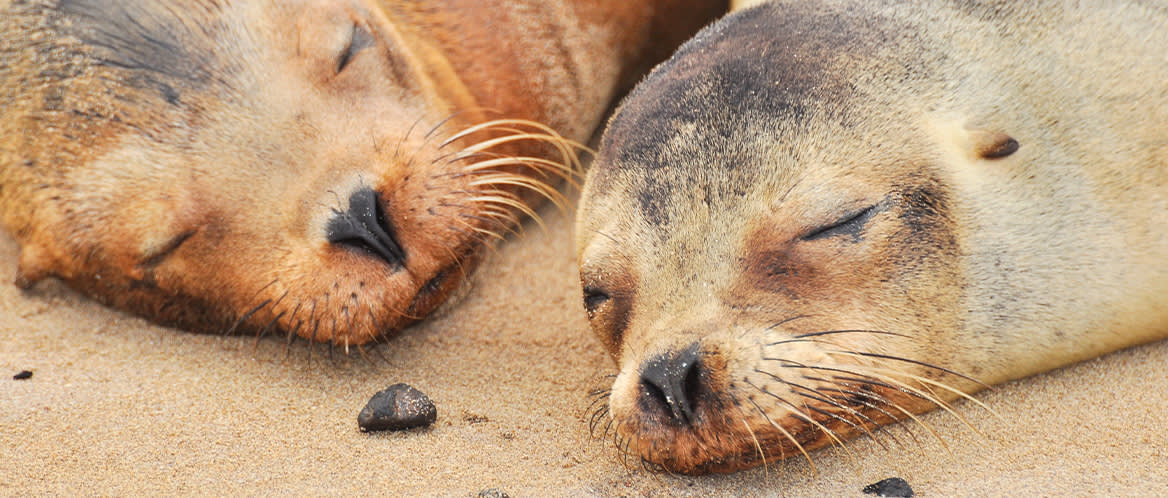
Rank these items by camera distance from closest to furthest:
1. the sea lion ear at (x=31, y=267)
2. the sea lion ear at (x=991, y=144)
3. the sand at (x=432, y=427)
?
the sand at (x=432, y=427) < the sea lion ear at (x=991, y=144) < the sea lion ear at (x=31, y=267)

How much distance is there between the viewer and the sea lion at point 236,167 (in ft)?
11.5

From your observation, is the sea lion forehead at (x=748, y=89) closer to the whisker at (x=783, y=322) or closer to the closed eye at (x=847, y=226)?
the closed eye at (x=847, y=226)

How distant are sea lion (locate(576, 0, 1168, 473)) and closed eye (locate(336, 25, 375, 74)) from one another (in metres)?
1.04

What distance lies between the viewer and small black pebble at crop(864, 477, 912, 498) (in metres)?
2.69

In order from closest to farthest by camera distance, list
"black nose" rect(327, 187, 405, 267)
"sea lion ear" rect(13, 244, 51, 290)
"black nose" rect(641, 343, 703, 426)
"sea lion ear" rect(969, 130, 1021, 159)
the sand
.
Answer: "black nose" rect(641, 343, 703, 426) → the sand → "sea lion ear" rect(969, 130, 1021, 159) → "black nose" rect(327, 187, 405, 267) → "sea lion ear" rect(13, 244, 51, 290)

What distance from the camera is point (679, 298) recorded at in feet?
9.52

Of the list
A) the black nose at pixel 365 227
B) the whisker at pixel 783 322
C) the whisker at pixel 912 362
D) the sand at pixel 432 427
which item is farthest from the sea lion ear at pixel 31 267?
the whisker at pixel 912 362

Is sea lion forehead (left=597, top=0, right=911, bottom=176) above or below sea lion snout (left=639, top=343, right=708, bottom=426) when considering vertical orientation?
above

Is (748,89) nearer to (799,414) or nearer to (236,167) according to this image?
(799,414)

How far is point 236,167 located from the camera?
140 inches

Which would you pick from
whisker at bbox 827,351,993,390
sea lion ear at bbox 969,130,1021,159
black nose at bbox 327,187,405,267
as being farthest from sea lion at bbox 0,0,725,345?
sea lion ear at bbox 969,130,1021,159

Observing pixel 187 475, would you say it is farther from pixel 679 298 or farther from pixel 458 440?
pixel 679 298

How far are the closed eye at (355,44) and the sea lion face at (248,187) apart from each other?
0.07 feet

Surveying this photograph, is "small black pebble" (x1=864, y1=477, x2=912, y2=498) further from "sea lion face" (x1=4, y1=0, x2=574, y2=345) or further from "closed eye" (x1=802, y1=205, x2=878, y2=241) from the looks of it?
"sea lion face" (x1=4, y1=0, x2=574, y2=345)
